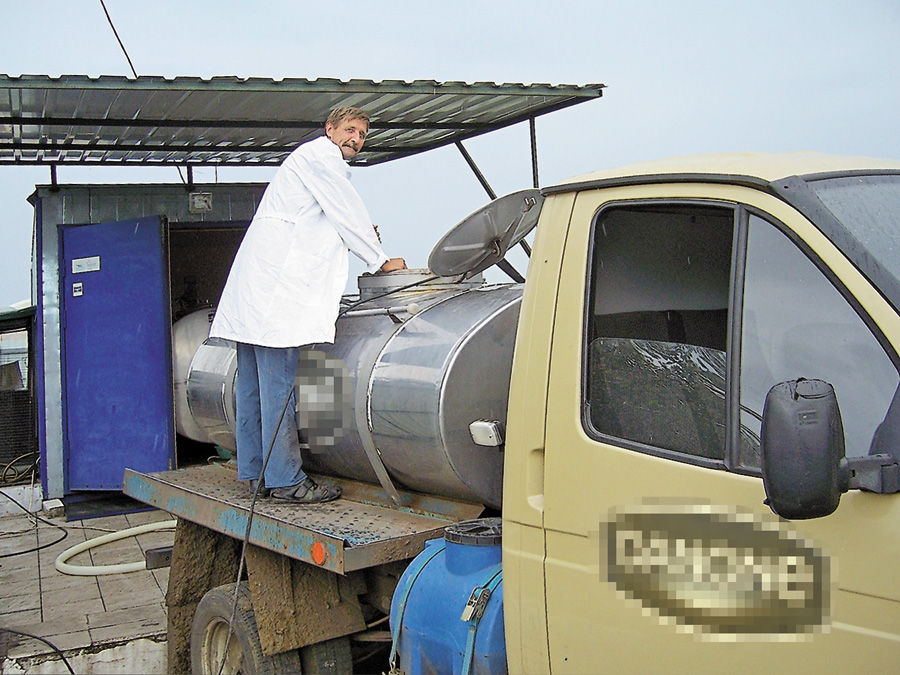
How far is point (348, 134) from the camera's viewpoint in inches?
177

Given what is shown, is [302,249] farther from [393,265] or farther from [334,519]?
[334,519]

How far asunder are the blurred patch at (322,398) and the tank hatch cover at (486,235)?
62 cm

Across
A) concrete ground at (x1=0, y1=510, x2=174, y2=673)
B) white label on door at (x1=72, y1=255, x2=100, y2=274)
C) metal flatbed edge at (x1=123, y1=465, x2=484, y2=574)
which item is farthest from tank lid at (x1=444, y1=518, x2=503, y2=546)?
white label on door at (x1=72, y1=255, x2=100, y2=274)

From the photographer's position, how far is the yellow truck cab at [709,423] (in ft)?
6.47

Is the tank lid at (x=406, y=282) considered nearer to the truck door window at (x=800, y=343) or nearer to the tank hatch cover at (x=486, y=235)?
the tank hatch cover at (x=486, y=235)

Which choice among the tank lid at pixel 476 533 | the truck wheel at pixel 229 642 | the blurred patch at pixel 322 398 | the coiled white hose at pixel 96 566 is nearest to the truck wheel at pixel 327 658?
the truck wheel at pixel 229 642

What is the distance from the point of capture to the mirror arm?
1.87 meters

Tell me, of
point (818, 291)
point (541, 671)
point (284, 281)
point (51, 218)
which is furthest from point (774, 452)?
point (51, 218)

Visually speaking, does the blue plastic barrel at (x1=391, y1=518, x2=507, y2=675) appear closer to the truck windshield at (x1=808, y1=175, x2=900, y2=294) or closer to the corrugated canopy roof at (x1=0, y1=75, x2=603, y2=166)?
the truck windshield at (x1=808, y1=175, x2=900, y2=294)

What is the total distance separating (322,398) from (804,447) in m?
2.59

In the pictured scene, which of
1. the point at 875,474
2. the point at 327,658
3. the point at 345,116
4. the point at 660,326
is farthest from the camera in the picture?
the point at 345,116

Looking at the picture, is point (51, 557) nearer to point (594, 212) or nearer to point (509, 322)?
point (509, 322)

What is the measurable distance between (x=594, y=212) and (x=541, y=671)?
1.27 metres

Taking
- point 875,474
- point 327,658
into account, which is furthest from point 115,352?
point 875,474
